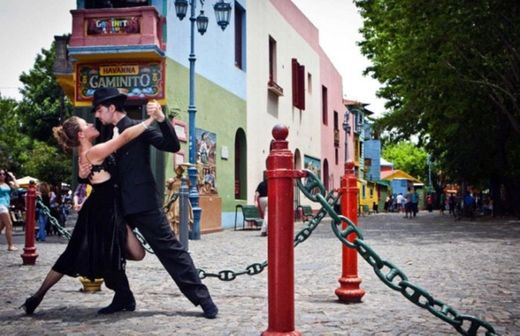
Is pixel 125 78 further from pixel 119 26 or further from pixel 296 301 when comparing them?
pixel 296 301

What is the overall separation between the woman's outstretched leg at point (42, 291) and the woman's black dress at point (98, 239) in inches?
2.4

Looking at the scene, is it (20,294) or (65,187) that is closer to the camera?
(20,294)

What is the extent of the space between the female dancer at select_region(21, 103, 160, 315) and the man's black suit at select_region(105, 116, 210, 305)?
13 centimetres

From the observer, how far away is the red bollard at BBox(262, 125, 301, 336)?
355 cm

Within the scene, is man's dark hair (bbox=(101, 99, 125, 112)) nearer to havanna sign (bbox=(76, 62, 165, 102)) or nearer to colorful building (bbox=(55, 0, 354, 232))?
colorful building (bbox=(55, 0, 354, 232))

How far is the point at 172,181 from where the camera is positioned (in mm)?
14391

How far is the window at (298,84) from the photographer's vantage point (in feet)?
100

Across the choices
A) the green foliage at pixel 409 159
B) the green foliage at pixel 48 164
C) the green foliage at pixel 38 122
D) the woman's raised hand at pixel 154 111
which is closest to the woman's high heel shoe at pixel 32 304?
the woman's raised hand at pixel 154 111

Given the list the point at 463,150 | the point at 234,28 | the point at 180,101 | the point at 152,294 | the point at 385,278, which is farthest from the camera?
the point at 463,150

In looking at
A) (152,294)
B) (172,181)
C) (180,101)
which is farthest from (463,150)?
(152,294)

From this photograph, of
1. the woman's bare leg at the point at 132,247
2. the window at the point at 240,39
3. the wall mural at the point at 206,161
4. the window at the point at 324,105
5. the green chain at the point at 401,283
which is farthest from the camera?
the window at the point at 324,105

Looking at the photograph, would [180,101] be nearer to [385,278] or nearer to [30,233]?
[30,233]

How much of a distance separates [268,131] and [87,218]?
21657 millimetres

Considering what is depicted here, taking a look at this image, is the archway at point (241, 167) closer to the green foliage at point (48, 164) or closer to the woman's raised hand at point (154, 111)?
the woman's raised hand at point (154, 111)
